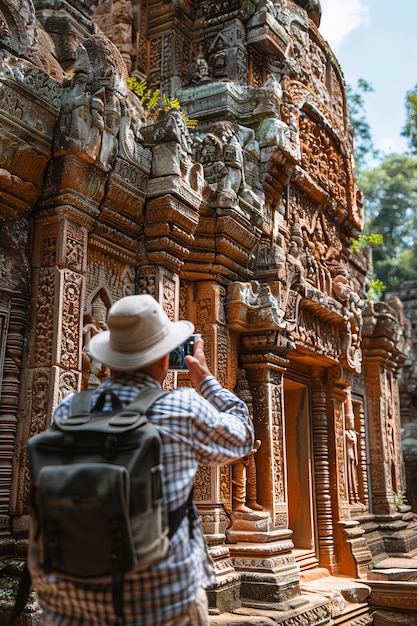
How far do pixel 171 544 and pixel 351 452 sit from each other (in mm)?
7647

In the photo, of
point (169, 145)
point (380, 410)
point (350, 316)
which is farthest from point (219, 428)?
point (380, 410)

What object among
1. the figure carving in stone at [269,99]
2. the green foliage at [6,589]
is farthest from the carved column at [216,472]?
the figure carving in stone at [269,99]

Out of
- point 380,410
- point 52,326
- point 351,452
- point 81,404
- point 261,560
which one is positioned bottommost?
point 261,560

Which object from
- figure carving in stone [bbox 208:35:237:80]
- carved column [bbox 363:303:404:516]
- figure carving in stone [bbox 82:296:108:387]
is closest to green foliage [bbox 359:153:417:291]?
carved column [bbox 363:303:404:516]

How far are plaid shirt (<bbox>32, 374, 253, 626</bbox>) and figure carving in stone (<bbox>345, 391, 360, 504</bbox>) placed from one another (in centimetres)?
721

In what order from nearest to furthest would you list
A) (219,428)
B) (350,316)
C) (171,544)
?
(171,544)
(219,428)
(350,316)

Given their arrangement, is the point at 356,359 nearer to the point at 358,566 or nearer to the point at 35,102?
the point at 358,566

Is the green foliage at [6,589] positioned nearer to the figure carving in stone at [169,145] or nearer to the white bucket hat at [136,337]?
the white bucket hat at [136,337]

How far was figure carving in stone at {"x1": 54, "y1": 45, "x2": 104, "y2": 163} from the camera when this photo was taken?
14.4 ft

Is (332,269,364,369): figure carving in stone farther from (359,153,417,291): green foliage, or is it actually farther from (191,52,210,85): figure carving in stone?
(359,153,417,291): green foliage

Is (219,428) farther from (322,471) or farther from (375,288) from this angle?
(375,288)

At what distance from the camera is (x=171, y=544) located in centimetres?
195

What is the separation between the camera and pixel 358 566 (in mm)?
8047

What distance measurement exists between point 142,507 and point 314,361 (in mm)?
6584
